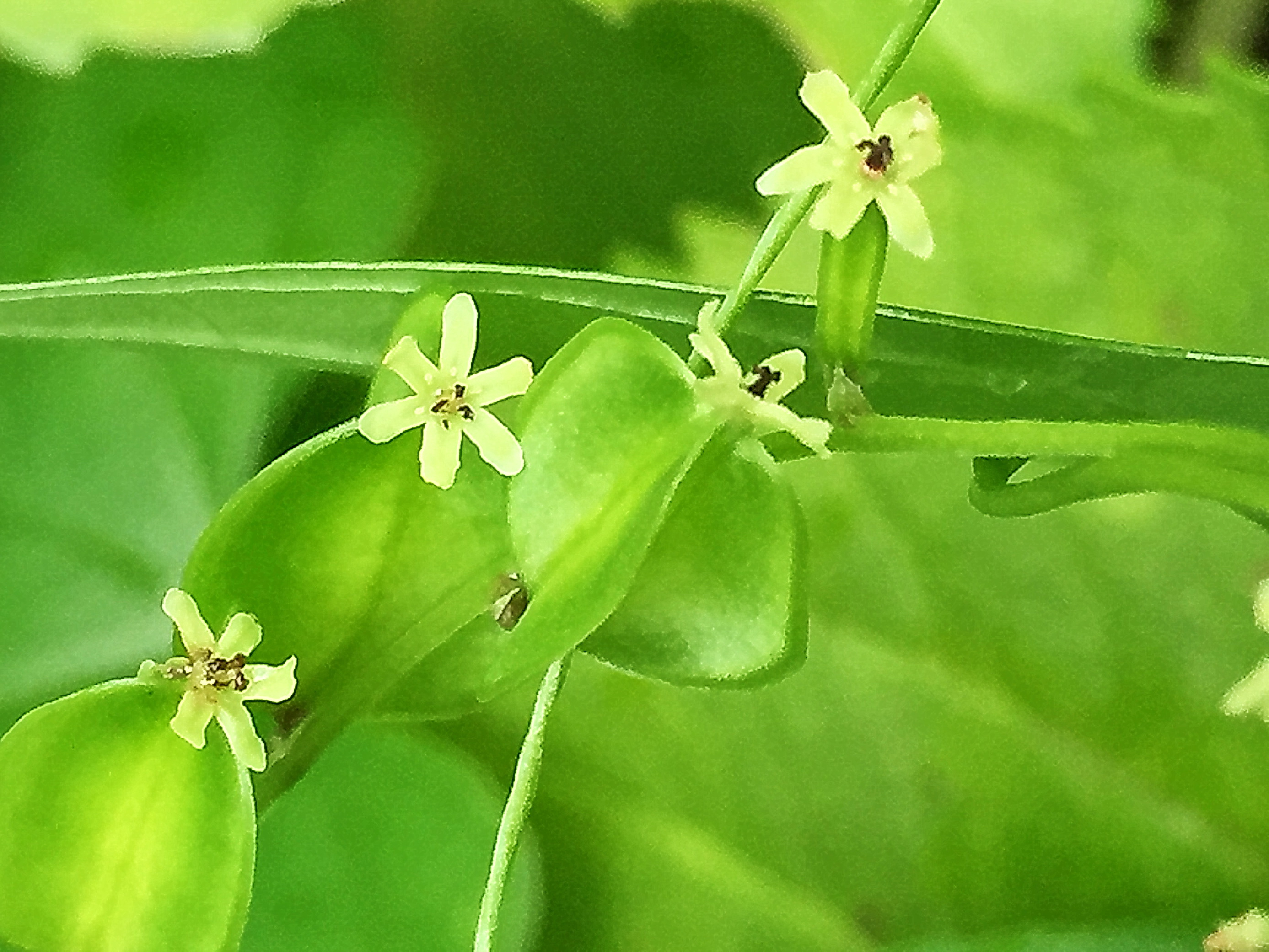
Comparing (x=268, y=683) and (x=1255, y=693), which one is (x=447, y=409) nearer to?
(x=268, y=683)

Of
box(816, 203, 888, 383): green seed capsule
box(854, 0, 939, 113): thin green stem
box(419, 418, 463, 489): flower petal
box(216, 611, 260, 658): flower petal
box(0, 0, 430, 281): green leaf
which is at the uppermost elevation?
box(0, 0, 430, 281): green leaf

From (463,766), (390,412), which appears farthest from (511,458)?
(463,766)

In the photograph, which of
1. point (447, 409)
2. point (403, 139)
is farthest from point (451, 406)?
point (403, 139)

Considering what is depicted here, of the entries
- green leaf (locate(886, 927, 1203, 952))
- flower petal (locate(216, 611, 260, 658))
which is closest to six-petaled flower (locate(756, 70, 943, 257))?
flower petal (locate(216, 611, 260, 658))

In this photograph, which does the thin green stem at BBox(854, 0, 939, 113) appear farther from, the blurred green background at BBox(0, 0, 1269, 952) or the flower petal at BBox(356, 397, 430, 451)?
the blurred green background at BBox(0, 0, 1269, 952)

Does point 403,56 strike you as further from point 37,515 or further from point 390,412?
point 390,412

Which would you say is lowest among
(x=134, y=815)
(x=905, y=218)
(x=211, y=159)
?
(x=134, y=815)
